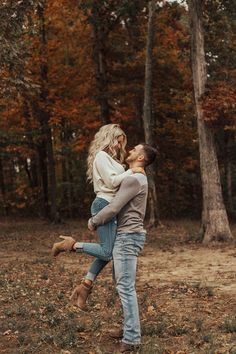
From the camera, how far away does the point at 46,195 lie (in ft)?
111

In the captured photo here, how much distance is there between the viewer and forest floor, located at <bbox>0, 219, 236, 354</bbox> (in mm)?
6914

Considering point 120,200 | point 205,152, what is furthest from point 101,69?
point 120,200

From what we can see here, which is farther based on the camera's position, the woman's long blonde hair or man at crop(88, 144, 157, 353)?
the woman's long blonde hair

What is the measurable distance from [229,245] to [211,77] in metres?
10.3

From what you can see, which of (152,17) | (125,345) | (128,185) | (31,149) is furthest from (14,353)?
(31,149)

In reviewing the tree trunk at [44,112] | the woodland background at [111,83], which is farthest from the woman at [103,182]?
the tree trunk at [44,112]

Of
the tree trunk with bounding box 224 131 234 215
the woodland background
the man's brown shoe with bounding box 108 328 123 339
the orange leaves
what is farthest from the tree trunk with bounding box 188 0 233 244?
the tree trunk with bounding box 224 131 234 215

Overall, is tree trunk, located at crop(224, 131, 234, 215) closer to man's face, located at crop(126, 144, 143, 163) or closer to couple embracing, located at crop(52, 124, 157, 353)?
man's face, located at crop(126, 144, 143, 163)

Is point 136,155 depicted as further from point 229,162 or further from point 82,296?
point 229,162

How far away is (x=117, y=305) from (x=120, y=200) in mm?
3450

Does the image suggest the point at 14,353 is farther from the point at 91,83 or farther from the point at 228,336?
the point at 91,83

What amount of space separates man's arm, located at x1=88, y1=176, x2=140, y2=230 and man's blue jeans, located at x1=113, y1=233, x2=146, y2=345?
310 mm

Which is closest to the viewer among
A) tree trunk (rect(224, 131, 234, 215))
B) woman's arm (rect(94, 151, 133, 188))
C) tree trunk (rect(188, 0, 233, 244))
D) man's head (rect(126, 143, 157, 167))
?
woman's arm (rect(94, 151, 133, 188))

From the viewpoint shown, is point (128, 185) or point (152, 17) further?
point (152, 17)
